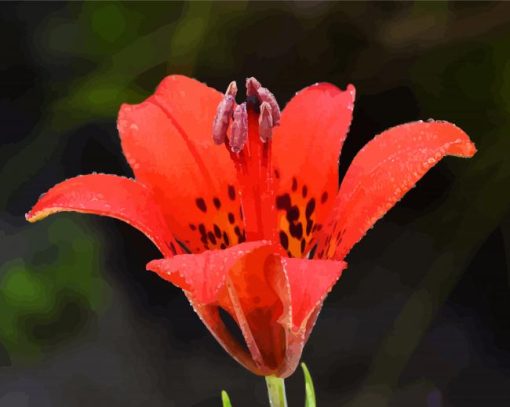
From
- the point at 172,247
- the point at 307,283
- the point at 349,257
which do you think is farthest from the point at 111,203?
the point at 349,257

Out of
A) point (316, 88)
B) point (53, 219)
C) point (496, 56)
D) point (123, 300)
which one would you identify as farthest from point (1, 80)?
point (316, 88)

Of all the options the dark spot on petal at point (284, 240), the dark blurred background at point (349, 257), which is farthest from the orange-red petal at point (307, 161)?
the dark blurred background at point (349, 257)

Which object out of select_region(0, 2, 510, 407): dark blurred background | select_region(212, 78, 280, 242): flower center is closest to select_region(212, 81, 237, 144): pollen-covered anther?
select_region(212, 78, 280, 242): flower center

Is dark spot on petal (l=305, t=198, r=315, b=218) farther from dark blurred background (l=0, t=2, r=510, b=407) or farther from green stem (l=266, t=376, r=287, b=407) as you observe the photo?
dark blurred background (l=0, t=2, r=510, b=407)

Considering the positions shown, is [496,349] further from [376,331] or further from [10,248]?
[10,248]

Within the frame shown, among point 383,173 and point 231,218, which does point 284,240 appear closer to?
point 231,218

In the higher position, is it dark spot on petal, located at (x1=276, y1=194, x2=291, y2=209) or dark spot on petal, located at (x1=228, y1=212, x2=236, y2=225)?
dark spot on petal, located at (x1=276, y1=194, x2=291, y2=209)
